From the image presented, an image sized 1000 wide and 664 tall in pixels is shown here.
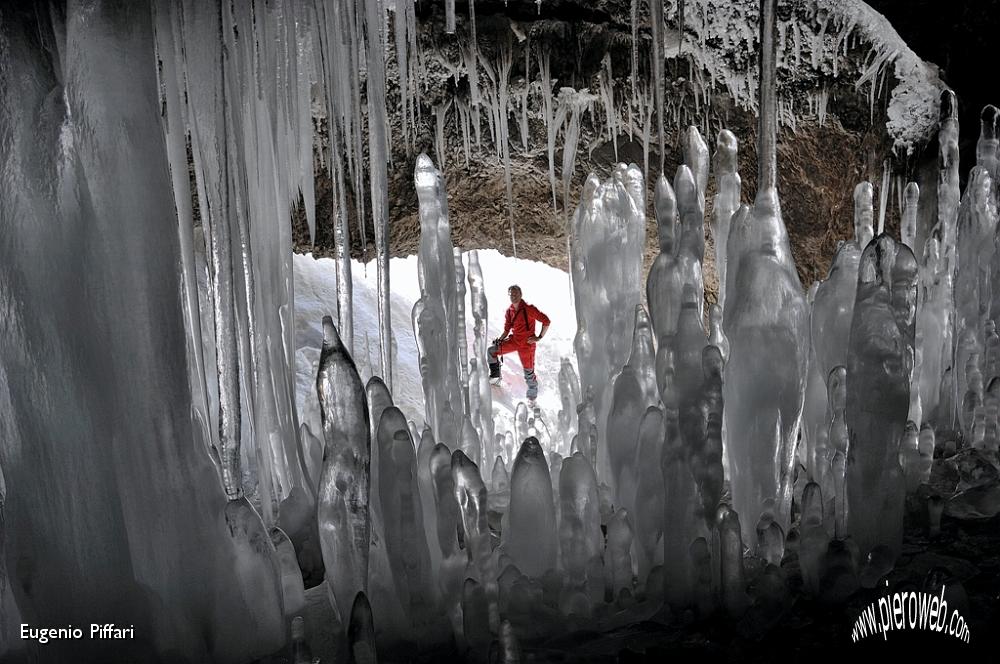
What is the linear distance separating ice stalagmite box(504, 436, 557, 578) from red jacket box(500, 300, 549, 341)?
16.6 ft

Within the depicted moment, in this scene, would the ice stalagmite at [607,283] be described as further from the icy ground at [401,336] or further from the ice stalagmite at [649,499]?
the icy ground at [401,336]

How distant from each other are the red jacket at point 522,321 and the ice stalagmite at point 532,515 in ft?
16.6

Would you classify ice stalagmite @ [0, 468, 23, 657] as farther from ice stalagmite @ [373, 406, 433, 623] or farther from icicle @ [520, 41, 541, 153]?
icicle @ [520, 41, 541, 153]

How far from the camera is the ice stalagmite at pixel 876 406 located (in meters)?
2.53

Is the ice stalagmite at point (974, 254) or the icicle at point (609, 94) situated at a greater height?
the icicle at point (609, 94)

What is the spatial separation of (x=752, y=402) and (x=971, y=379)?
217 cm

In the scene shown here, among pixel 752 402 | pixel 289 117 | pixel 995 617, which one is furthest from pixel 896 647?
pixel 289 117

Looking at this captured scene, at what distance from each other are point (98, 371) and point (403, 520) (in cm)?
94

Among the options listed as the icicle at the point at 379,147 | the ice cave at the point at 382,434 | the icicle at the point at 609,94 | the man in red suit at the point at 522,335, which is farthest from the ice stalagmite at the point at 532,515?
the man in red suit at the point at 522,335

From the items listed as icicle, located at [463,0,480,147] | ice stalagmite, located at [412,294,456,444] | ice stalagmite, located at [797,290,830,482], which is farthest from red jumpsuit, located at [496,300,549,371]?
ice stalagmite, located at [797,290,830,482]

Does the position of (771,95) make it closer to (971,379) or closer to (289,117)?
(971,379)

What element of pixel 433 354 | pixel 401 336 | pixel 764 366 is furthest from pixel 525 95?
pixel 401 336

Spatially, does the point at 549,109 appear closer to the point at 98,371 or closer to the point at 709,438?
the point at 709,438

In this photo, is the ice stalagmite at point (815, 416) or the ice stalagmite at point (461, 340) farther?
the ice stalagmite at point (461, 340)
